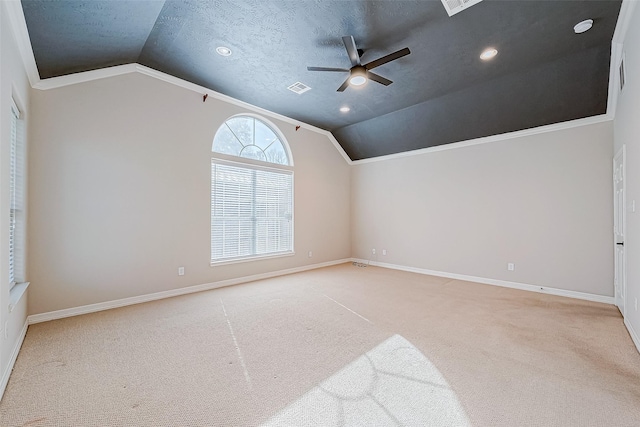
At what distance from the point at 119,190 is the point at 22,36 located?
1712mm

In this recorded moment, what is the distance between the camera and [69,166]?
323 cm

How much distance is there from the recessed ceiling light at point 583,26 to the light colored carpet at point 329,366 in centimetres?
315

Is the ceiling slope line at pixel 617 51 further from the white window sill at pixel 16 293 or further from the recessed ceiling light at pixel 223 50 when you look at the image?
the white window sill at pixel 16 293

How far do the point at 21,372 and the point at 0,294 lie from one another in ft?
2.24

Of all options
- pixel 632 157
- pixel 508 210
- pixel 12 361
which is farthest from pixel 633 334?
pixel 12 361

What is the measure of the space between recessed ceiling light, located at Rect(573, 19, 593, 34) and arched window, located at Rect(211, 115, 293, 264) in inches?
173

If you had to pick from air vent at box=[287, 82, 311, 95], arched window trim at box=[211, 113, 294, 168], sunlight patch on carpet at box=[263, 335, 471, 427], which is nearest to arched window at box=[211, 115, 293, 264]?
arched window trim at box=[211, 113, 294, 168]

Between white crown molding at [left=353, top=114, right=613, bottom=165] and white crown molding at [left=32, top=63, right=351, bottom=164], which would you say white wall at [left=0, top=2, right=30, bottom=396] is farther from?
white crown molding at [left=353, top=114, right=613, bottom=165]

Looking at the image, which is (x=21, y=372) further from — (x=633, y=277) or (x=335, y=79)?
(x=633, y=277)

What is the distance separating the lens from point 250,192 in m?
5.05

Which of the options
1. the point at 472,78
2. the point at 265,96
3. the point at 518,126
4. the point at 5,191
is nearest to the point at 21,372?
the point at 5,191

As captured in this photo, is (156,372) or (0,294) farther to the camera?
(156,372)

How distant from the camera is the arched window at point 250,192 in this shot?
181 inches

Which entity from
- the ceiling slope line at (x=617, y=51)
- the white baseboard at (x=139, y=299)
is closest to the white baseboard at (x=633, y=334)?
the ceiling slope line at (x=617, y=51)
